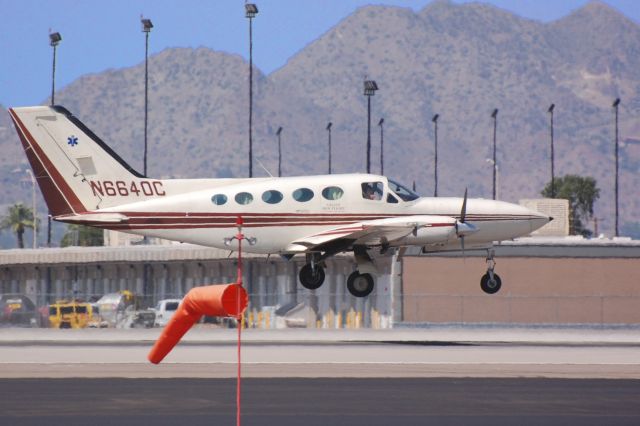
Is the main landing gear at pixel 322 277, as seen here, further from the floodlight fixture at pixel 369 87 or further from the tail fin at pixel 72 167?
the floodlight fixture at pixel 369 87

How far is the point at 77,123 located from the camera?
5256 centimetres

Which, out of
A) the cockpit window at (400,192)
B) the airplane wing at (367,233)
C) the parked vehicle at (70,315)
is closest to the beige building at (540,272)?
the parked vehicle at (70,315)

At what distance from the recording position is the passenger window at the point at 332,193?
49.4 m

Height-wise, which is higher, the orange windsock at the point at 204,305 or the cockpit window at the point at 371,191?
the cockpit window at the point at 371,191

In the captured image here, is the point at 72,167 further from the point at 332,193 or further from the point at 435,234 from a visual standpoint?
the point at 435,234

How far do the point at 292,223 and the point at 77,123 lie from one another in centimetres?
1011

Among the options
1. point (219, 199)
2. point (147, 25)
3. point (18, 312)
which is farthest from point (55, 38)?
point (219, 199)
